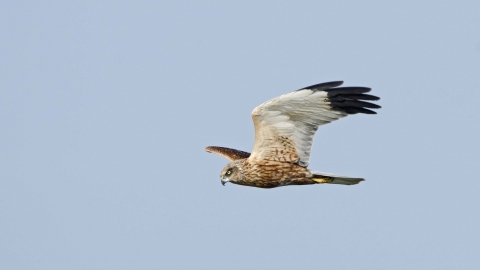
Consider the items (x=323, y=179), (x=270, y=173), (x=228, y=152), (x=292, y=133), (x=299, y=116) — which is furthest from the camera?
(x=228, y=152)

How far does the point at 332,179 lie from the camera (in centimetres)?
1788

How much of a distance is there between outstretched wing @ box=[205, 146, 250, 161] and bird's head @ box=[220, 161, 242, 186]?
210cm

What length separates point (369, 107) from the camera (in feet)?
56.6

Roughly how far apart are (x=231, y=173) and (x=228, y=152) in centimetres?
276

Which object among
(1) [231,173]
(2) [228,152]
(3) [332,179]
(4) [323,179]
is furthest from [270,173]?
(2) [228,152]

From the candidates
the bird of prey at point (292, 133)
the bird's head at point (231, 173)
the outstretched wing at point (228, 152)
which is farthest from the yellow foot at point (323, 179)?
the outstretched wing at point (228, 152)

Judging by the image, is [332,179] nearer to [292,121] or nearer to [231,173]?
[292,121]

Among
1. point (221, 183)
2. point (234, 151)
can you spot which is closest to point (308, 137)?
point (221, 183)

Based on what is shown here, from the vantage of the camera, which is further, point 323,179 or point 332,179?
point 323,179

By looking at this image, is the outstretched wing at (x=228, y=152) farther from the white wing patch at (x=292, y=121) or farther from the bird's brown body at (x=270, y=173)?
the white wing patch at (x=292, y=121)

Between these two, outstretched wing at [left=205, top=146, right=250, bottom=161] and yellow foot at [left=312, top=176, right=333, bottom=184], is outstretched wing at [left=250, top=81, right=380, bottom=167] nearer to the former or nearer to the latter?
yellow foot at [left=312, top=176, right=333, bottom=184]

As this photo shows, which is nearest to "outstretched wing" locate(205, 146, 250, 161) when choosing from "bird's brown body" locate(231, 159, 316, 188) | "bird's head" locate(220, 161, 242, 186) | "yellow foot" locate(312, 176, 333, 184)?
"bird's head" locate(220, 161, 242, 186)

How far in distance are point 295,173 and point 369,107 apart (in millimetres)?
1932

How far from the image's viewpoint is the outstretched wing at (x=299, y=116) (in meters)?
16.9
